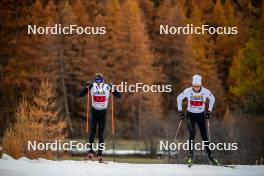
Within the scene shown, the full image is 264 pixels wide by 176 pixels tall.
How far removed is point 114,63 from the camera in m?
57.8

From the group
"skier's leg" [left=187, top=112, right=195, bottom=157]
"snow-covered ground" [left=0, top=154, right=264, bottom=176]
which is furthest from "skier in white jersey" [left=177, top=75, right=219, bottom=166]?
"snow-covered ground" [left=0, top=154, right=264, bottom=176]

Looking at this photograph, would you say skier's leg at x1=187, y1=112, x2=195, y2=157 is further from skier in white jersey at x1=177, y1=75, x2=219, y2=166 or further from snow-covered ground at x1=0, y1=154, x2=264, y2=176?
snow-covered ground at x1=0, y1=154, x2=264, y2=176

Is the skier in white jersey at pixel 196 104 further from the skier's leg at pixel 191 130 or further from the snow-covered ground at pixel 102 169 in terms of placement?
the snow-covered ground at pixel 102 169

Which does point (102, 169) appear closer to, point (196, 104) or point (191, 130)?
point (191, 130)

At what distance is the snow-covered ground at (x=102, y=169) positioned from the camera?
14.0m

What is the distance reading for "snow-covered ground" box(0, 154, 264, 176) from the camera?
46.0ft

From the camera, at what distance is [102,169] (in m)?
14.5

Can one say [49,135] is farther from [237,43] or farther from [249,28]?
[237,43]

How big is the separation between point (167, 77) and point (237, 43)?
8538 mm

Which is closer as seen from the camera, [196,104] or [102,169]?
[102,169]

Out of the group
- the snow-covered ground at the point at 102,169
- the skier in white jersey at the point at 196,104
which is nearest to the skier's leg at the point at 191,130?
the skier in white jersey at the point at 196,104

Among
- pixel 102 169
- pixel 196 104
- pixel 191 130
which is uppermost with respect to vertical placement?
pixel 196 104

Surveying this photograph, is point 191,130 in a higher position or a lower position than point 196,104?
lower

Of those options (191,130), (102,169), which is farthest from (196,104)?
A: (102,169)
